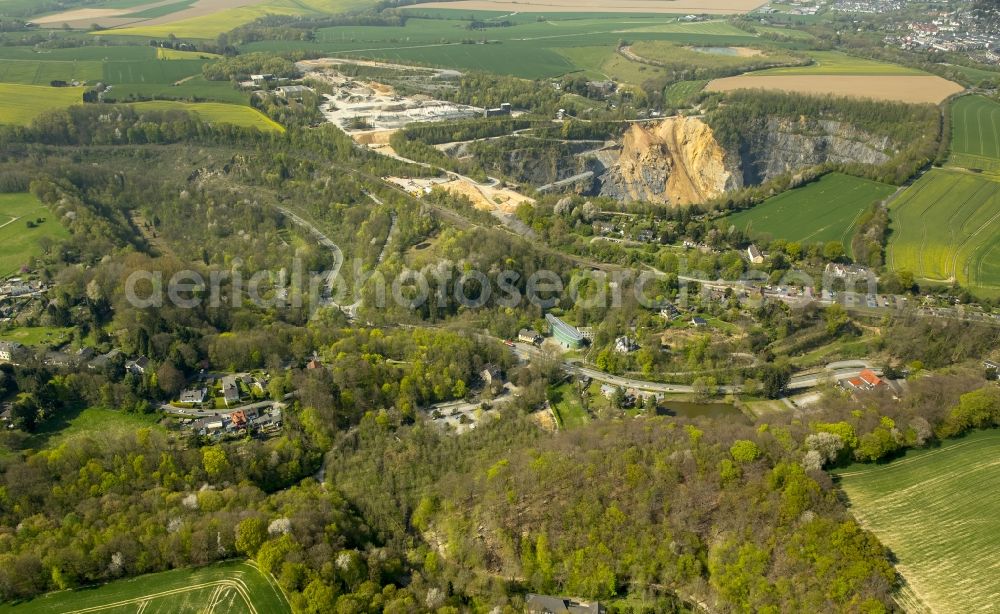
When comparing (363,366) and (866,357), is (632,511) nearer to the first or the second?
(363,366)

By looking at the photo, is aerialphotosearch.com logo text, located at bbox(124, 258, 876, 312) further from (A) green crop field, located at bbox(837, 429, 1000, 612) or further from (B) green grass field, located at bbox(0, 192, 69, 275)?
(A) green crop field, located at bbox(837, 429, 1000, 612)

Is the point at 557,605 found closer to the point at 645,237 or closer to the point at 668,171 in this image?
the point at 645,237

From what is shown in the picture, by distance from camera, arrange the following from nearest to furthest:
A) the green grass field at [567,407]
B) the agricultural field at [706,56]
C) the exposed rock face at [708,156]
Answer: the green grass field at [567,407] < the exposed rock face at [708,156] < the agricultural field at [706,56]

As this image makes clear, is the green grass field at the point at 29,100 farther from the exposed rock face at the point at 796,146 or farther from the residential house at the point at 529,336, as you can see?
the exposed rock face at the point at 796,146

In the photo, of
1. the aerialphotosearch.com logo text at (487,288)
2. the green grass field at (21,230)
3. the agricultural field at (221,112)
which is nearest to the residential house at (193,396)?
the aerialphotosearch.com logo text at (487,288)

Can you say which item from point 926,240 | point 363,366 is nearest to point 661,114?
point 926,240

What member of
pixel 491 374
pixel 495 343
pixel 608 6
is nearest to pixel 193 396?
pixel 491 374
